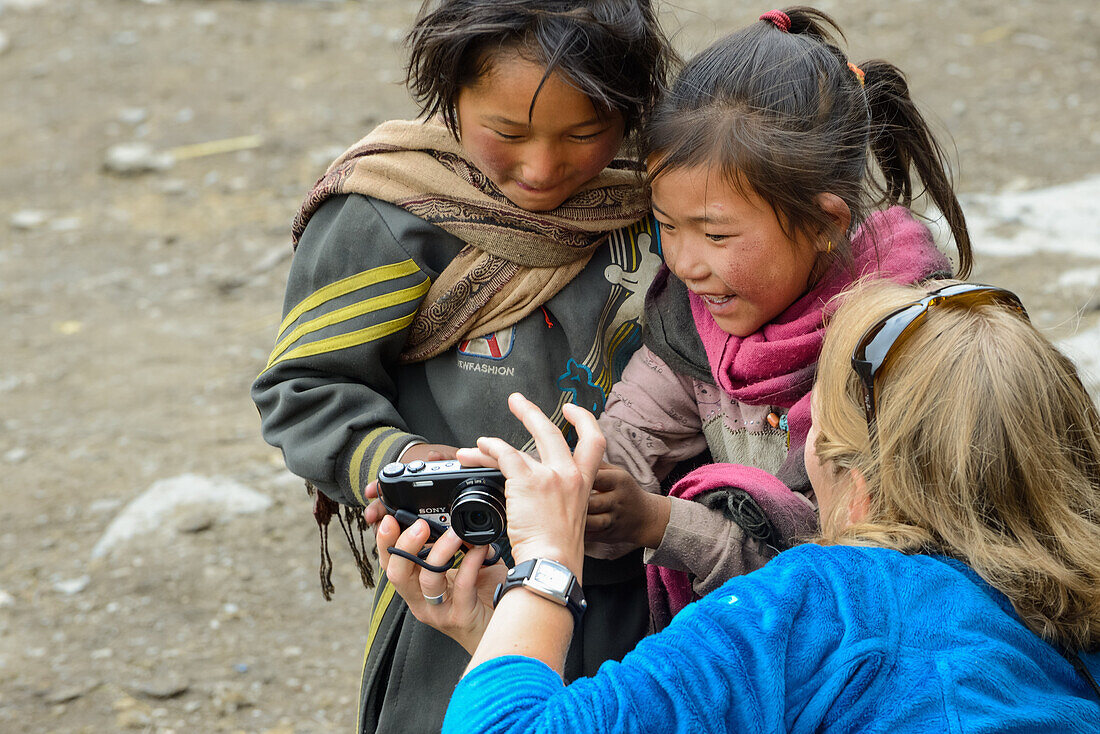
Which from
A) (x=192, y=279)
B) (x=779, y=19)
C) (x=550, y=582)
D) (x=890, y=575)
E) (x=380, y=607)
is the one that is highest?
(x=779, y=19)

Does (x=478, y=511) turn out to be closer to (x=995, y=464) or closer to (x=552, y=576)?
(x=552, y=576)

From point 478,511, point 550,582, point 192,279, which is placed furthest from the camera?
point 192,279

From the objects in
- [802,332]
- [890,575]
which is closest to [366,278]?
[802,332]

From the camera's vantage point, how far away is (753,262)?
1725 millimetres

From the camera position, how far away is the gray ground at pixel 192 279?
358 cm

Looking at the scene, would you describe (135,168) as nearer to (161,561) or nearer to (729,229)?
(161,561)

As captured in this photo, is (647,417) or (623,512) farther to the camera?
(647,417)

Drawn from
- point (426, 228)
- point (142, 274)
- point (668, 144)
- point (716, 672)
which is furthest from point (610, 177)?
point (142, 274)

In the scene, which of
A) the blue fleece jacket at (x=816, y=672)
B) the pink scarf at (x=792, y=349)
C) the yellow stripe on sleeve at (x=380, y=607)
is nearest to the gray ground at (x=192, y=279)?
the pink scarf at (x=792, y=349)

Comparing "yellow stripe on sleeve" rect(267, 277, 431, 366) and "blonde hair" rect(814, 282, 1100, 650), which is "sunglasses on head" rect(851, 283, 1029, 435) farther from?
"yellow stripe on sleeve" rect(267, 277, 431, 366)

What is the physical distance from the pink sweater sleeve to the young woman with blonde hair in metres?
0.35

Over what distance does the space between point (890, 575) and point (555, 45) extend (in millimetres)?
984

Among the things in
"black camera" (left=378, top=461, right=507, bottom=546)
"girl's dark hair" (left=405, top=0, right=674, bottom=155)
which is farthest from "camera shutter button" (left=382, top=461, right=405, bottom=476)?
"girl's dark hair" (left=405, top=0, right=674, bottom=155)

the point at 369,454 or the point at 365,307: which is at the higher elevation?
the point at 365,307
